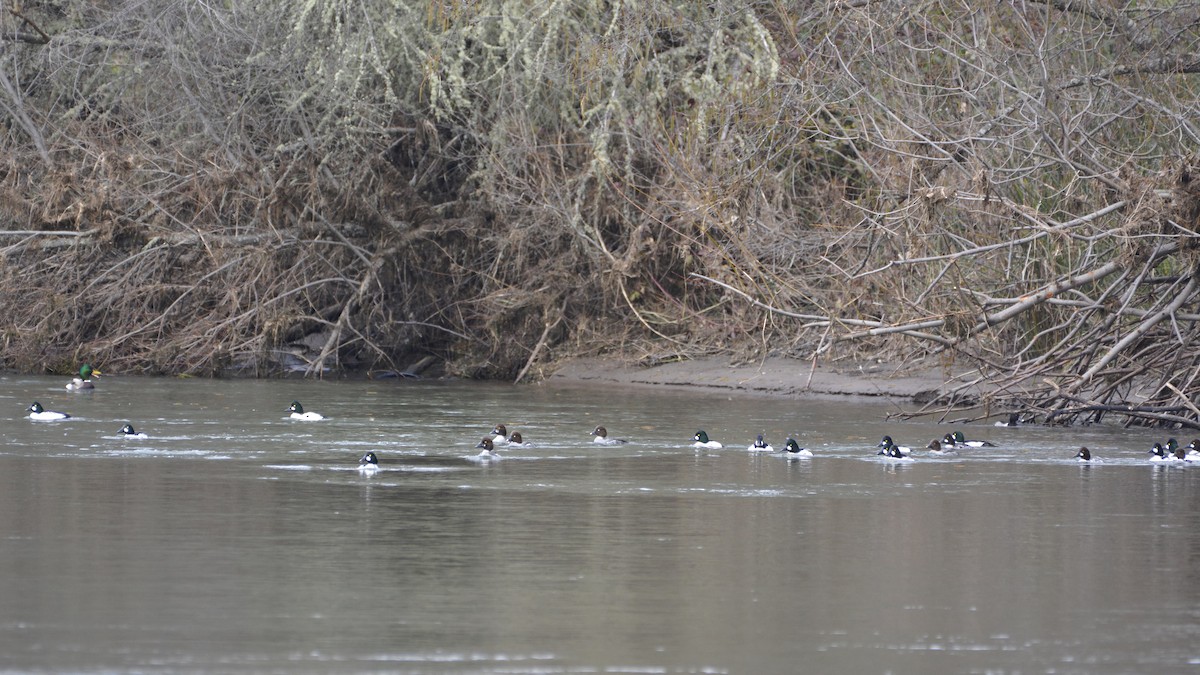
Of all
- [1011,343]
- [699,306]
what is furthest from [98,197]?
[1011,343]

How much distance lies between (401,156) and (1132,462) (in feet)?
51.4

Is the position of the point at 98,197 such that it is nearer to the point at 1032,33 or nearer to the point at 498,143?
the point at 498,143

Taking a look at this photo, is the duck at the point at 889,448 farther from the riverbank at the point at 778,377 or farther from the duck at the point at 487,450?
the riverbank at the point at 778,377

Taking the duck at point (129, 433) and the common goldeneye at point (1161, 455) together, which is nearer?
the common goldeneye at point (1161, 455)

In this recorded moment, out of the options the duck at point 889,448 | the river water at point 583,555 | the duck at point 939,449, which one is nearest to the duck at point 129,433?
the river water at point 583,555

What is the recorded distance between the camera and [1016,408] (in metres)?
18.3

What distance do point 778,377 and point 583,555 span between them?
46.3ft

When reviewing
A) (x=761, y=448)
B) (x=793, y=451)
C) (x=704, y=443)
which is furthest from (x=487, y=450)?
(x=793, y=451)

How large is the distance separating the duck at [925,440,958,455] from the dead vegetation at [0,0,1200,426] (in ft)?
14.4

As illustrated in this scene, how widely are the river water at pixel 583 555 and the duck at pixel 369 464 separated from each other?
109 mm

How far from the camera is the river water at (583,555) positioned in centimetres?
746

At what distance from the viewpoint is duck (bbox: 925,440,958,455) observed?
15853 millimetres

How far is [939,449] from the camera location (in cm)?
1591

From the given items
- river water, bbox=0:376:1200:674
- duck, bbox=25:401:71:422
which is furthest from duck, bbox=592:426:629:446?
duck, bbox=25:401:71:422
